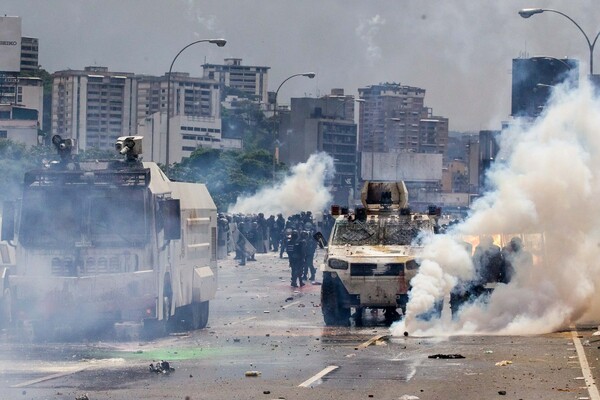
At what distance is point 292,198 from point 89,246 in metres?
81.1

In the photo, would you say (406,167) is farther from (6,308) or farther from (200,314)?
(6,308)

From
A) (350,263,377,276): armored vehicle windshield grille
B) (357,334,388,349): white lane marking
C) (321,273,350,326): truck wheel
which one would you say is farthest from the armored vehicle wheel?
(350,263,377,276): armored vehicle windshield grille

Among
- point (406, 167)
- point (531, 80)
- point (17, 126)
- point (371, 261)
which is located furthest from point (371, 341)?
point (17, 126)

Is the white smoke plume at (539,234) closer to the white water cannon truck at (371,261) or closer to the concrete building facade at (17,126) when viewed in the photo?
the white water cannon truck at (371,261)

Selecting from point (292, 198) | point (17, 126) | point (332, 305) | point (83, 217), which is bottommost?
point (332, 305)

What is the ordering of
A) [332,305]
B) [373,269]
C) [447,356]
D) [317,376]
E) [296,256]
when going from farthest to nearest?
[296,256], [332,305], [373,269], [447,356], [317,376]

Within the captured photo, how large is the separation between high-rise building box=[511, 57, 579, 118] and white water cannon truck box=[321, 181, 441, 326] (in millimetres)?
22960

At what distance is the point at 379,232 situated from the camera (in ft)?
96.8

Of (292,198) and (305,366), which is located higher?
(292,198)

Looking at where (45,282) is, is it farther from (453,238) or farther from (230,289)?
(230,289)

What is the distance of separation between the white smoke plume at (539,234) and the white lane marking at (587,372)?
2615mm

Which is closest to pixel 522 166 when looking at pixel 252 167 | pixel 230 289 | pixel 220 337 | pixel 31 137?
pixel 220 337

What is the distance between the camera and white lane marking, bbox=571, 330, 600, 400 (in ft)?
55.2

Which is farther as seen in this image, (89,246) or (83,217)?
(83,217)
